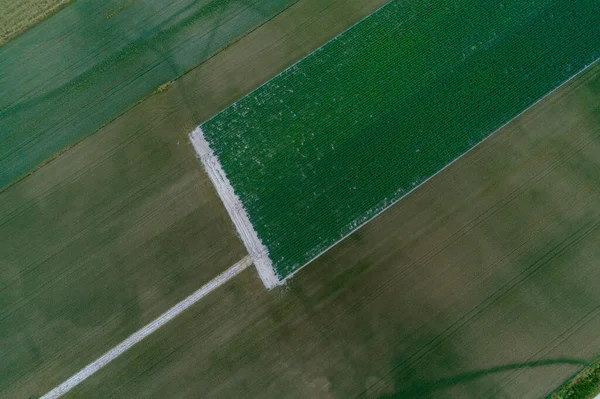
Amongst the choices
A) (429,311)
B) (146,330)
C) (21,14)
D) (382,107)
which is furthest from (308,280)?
(21,14)

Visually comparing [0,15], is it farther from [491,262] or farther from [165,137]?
[491,262]

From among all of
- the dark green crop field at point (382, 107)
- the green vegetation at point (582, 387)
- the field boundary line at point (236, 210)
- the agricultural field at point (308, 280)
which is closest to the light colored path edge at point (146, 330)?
the agricultural field at point (308, 280)

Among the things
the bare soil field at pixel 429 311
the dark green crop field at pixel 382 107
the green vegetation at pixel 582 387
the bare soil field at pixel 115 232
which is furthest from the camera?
the dark green crop field at pixel 382 107

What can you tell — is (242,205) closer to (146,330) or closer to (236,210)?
(236,210)

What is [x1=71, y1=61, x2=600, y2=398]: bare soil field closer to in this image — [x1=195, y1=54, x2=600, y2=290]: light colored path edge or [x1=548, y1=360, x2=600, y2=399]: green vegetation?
[x1=195, y1=54, x2=600, y2=290]: light colored path edge

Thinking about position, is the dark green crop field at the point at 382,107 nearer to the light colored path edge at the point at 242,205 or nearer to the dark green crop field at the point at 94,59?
the light colored path edge at the point at 242,205

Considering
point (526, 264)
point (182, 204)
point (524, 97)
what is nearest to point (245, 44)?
point (182, 204)

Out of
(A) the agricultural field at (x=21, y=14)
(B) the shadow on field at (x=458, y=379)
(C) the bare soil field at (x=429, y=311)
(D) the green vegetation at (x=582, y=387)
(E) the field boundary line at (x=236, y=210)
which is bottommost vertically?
(D) the green vegetation at (x=582, y=387)
